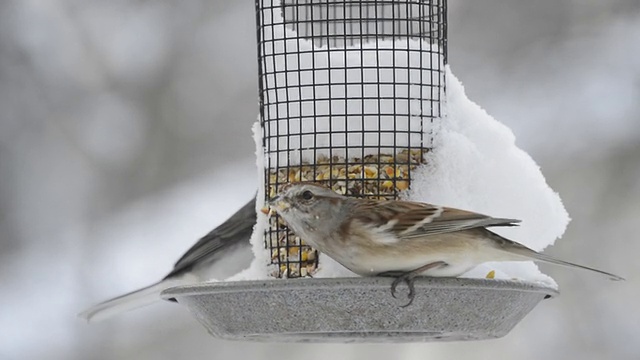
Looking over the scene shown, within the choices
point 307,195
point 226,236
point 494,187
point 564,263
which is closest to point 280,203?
point 307,195

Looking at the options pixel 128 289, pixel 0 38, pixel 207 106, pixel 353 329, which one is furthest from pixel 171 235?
pixel 353 329

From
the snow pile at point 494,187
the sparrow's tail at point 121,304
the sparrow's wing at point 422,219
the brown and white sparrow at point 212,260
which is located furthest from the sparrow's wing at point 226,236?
the sparrow's wing at point 422,219

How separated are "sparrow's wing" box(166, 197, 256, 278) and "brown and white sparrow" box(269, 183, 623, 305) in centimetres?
176

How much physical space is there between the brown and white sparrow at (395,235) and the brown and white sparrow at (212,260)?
1773mm

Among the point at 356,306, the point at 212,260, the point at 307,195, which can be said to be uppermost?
the point at 307,195

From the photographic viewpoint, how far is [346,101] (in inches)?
188

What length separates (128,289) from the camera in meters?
8.84

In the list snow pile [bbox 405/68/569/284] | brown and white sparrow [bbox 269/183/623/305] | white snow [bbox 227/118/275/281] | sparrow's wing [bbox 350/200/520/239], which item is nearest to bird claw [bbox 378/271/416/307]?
brown and white sparrow [bbox 269/183/623/305]

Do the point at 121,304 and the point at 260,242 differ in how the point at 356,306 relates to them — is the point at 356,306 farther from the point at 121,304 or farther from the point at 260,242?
the point at 121,304

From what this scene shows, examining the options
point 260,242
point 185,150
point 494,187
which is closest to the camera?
point 494,187

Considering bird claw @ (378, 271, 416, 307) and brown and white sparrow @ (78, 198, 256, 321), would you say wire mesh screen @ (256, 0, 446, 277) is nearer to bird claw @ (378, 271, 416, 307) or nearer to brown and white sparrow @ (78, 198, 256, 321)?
bird claw @ (378, 271, 416, 307)

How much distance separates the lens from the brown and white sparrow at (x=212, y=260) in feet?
20.1

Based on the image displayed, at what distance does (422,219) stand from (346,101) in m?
0.80

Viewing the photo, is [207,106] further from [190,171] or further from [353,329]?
[353,329]
